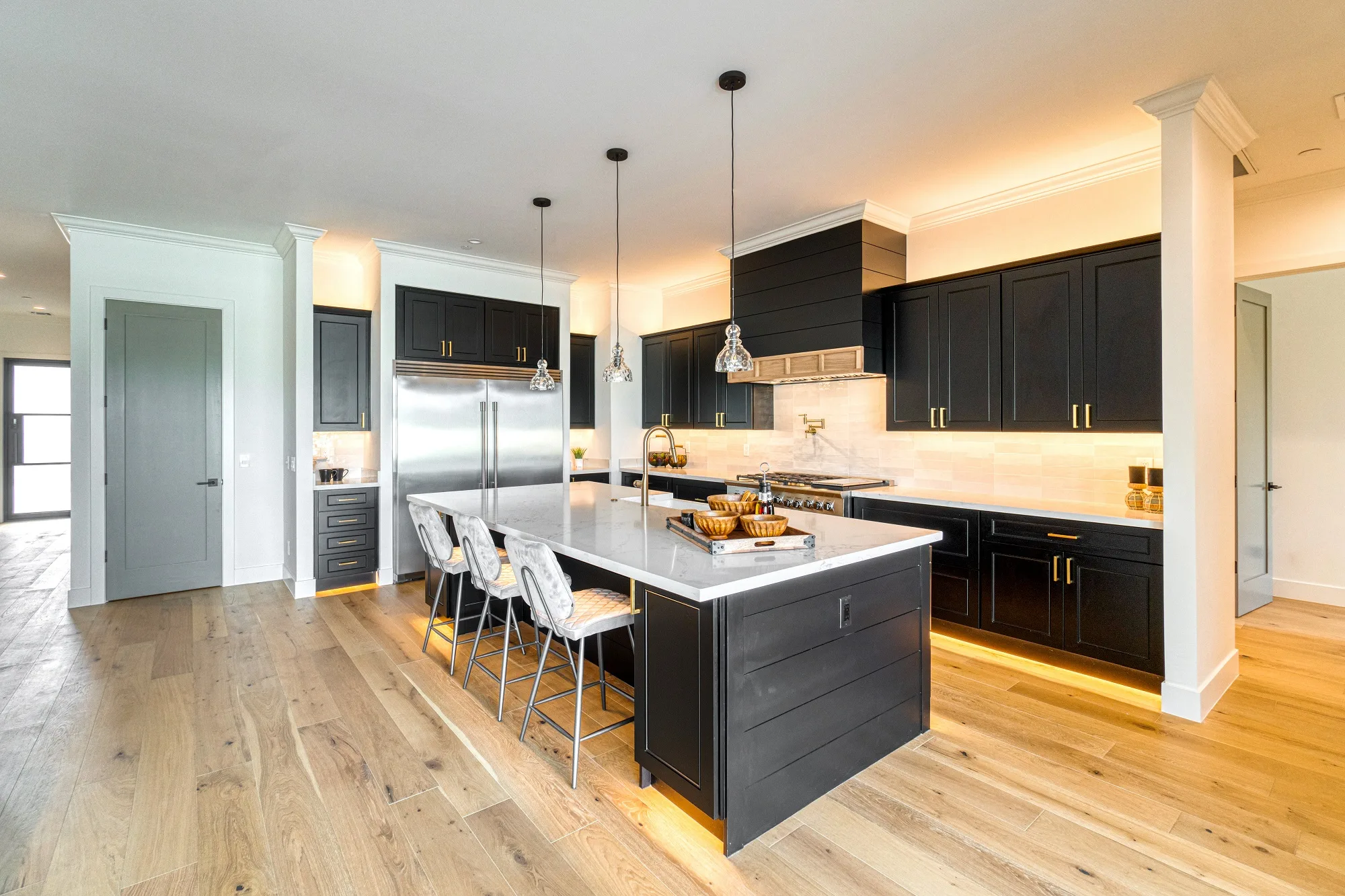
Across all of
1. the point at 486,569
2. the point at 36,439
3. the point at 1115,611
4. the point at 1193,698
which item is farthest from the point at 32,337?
the point at 1193,698

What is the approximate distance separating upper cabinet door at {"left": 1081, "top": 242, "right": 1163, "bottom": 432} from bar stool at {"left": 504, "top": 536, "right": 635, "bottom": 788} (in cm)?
274

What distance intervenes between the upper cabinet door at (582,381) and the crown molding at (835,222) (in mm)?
2304

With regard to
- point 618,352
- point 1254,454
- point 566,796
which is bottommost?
point 566,796

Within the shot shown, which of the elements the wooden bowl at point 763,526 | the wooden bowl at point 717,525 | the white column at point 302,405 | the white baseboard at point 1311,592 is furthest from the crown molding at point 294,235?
the white baseboard at point 1311,592

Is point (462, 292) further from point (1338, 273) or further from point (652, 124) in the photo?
point (1338, 273)

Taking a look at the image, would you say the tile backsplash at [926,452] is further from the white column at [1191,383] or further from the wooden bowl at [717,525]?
the wooden bowl at [717,525]

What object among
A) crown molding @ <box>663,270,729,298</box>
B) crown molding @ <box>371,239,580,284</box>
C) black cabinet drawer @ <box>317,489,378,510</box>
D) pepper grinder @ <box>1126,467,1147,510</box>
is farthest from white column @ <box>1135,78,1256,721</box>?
black cabinet drawer @ <box>317,489,378,510</box>

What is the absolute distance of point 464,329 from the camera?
5684 mm

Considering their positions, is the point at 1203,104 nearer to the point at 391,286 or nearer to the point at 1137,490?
the point at 1137,490

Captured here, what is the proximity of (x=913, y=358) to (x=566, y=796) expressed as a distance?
346 centimetres

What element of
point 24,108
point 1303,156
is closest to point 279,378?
point 24,108

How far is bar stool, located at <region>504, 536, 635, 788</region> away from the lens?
2.36 m

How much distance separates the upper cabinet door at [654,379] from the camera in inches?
263

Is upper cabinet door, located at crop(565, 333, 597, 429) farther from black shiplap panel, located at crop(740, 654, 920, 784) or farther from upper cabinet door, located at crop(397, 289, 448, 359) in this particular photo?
black shiplap panel, located at crop(740, 654, 920, 784)
